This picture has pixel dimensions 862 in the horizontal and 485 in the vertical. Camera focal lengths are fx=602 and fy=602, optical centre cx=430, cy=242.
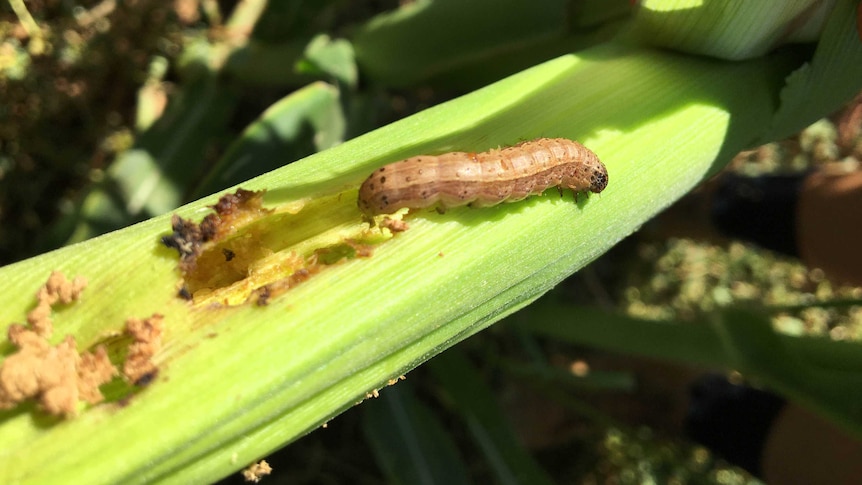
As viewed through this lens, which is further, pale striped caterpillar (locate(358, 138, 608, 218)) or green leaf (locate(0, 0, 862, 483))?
pale striped caterpillar (locate(358, 138, 608, 218))

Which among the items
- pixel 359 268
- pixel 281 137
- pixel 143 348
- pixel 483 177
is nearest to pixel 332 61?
pixel 281 137

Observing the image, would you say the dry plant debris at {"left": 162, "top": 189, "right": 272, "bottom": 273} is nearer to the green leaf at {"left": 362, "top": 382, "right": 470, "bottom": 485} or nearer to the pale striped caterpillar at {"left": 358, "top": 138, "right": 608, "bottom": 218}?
the pale striped caterpillar at {"left": 358, "top": 138, "right": 608, "bottom": 218}

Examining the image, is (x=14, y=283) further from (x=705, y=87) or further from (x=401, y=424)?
(x=401, y=424)

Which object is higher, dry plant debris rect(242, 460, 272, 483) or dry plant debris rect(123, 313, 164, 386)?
dry plant debris rect(123, 313, 164, 386)

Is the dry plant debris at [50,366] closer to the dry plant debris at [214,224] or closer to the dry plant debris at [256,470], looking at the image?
the dry plant debris at [214,224]

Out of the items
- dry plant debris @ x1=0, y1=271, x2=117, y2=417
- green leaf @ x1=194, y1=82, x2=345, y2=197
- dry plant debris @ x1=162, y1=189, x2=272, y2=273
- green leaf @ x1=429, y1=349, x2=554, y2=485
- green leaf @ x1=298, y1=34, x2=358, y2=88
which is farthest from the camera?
green leaf @ x1=429, y1=349, x2=554, y2=485

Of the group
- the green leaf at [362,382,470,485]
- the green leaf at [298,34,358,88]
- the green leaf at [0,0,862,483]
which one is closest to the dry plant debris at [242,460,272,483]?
the green leaf at [0,0,862,483]

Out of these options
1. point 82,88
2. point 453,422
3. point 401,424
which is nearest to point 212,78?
point 82,88

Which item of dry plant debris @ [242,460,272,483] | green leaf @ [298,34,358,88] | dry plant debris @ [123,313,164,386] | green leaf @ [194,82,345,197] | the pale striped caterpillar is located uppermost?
green leaf @ [298,34,358,88]

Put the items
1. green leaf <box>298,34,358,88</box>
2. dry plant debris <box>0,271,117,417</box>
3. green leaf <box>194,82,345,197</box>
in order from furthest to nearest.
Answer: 1. green leaf <box>298,34,358,88</box>
2. green leaf <box>194,82,345,197</box>
3. dry plant debris <box>0,271,117,417</box>

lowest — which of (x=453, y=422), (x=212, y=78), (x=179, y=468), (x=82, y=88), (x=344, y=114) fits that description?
(x=179, y=468)
